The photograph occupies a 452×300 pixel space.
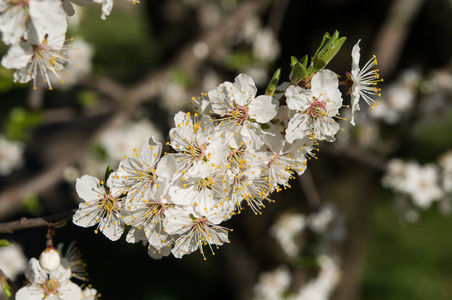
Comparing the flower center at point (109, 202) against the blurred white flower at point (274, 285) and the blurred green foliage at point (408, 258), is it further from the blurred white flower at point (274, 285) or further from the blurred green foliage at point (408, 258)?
the blurred green foliage at point (408, 258)

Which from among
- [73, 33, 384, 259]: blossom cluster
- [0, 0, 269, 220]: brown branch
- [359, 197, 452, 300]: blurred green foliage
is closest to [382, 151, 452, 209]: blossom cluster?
[0, 0, 269, 220]: brown branch

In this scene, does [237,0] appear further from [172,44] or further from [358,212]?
[358,212]

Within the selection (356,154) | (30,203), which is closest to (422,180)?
(356,154)

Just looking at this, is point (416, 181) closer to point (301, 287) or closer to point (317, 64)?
point (301, 287)

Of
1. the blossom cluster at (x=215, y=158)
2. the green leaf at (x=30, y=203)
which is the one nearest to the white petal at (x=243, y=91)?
the blossom cluster at (x=215, y=158)

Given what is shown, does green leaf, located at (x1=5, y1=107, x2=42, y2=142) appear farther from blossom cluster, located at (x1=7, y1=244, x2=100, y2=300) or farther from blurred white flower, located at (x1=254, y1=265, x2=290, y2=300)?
blurred white flower, located at (x1=254, y1=265, x2=290, y2=300)

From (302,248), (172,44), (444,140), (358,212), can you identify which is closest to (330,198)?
(358,212)

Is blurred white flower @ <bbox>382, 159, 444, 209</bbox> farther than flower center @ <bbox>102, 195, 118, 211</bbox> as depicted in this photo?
Yes
